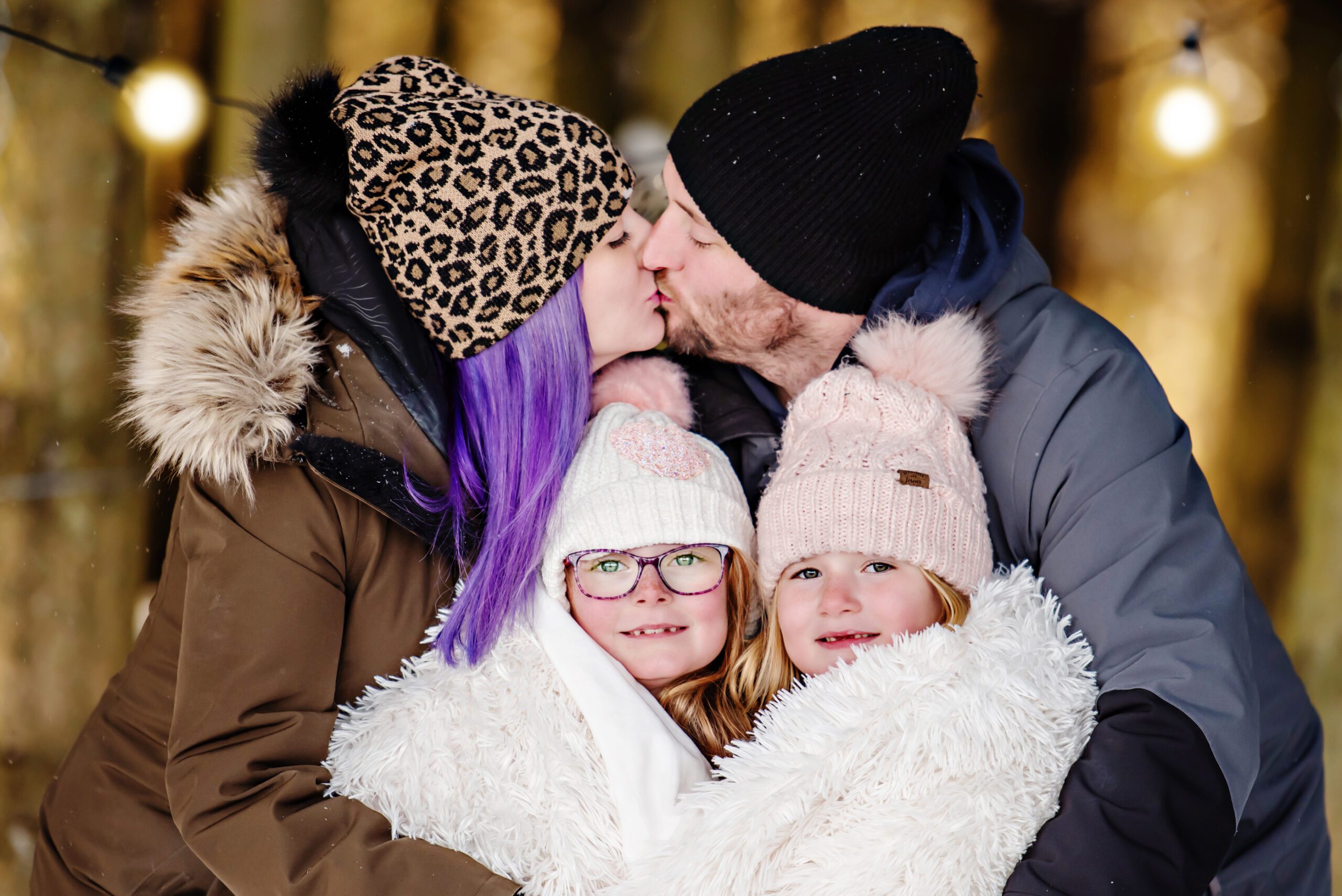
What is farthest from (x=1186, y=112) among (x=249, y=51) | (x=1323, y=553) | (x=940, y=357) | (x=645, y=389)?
(x=249, y=51)

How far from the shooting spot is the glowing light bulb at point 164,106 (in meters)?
3.04

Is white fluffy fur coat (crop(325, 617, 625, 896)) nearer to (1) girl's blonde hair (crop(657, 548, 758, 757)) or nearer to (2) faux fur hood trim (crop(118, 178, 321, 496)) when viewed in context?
(1) girl's blonde hair (crop(657, 548, 758, 757))

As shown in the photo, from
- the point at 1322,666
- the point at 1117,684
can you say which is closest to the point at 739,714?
the point at 1117,684

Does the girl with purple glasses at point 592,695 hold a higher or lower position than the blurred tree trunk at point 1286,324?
lower

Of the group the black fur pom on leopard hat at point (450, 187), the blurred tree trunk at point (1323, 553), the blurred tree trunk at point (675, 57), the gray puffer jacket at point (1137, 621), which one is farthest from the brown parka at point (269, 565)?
the blurred tree trunk at point (1323, 553)

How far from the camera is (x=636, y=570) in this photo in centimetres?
186

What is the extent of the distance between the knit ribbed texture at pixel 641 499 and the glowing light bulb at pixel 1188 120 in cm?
229

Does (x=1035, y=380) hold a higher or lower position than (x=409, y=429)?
higher

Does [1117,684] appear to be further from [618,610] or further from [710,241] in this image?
[710,241]

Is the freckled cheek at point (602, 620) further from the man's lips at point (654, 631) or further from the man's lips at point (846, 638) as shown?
the man's lips at point (846, 638)

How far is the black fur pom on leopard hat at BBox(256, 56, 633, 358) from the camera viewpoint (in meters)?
1.80

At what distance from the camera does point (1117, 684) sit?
1645 mm

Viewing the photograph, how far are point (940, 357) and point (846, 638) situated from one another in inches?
20.6

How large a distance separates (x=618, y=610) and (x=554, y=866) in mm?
433
